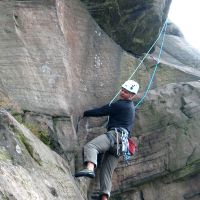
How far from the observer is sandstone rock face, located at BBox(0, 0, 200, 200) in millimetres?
12641

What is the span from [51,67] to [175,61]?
547cm

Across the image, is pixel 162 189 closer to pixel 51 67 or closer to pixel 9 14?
pixel 51 67

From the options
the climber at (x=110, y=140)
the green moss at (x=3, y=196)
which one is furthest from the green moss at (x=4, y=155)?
the climber at (x=110, y=140)

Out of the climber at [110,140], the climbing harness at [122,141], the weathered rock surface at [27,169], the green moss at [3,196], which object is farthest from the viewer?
the climbing harness at [122,141]

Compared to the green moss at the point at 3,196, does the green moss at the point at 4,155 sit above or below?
below

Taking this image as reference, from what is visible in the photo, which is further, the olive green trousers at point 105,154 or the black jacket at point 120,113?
the black jacket at point 120,113

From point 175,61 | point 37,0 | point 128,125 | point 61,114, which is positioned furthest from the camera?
point 175,61

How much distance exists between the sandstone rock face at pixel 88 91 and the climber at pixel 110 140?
27.5 inches

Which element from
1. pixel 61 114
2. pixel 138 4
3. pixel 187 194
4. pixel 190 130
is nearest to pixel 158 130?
pixel 190 130

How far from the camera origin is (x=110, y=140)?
11555 mm

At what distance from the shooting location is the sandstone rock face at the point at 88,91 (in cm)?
1264

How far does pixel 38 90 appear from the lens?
12898 mm

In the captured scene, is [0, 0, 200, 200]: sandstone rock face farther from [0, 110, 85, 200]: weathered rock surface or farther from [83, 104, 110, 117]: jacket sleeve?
[83, 104, 110, 117]: jacket sleeve

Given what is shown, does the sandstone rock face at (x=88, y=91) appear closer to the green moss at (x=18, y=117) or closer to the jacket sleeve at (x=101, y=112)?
the green moss at (x=18, y=117)
